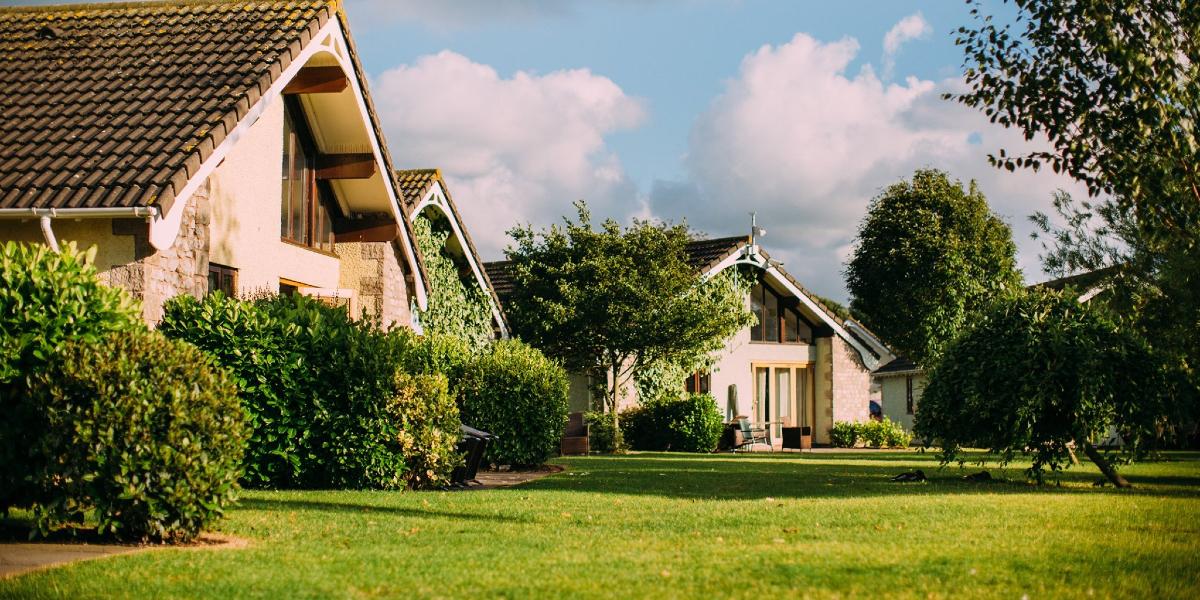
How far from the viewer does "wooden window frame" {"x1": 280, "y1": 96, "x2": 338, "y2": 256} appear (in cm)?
1766

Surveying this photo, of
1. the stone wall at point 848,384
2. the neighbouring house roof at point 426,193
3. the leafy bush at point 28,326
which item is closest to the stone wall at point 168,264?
the leafy bush at point 28,326

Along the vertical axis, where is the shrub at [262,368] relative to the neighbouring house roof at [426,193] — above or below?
below

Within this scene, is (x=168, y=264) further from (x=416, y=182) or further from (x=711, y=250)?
(x=711, y=250)

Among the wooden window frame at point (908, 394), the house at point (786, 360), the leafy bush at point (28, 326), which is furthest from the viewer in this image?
the wooden window frame at point (908, 394)

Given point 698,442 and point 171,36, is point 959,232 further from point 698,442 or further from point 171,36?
point 171,36

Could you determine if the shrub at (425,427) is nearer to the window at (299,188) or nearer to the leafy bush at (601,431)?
the window at (299,188)

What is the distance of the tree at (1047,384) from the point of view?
592 inches

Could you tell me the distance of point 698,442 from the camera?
95.9 ft

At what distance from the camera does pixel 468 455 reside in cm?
1523

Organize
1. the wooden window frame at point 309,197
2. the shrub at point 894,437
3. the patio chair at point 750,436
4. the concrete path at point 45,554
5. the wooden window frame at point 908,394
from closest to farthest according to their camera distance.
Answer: the concrete path at point 45,554
the wooden window frame at point 309,197
the patio chair at point 750,436
the shrub at point 894,437
the wooden window frame at point 908,394

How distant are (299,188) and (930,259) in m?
27.0

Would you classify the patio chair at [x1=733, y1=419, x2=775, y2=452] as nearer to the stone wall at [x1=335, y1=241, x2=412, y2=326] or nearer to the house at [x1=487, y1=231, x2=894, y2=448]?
the house at [x1=487, y1=231, x2=894, y2=448]

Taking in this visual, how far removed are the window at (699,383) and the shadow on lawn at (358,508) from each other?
21.9m

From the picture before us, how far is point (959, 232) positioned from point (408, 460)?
30182mm
